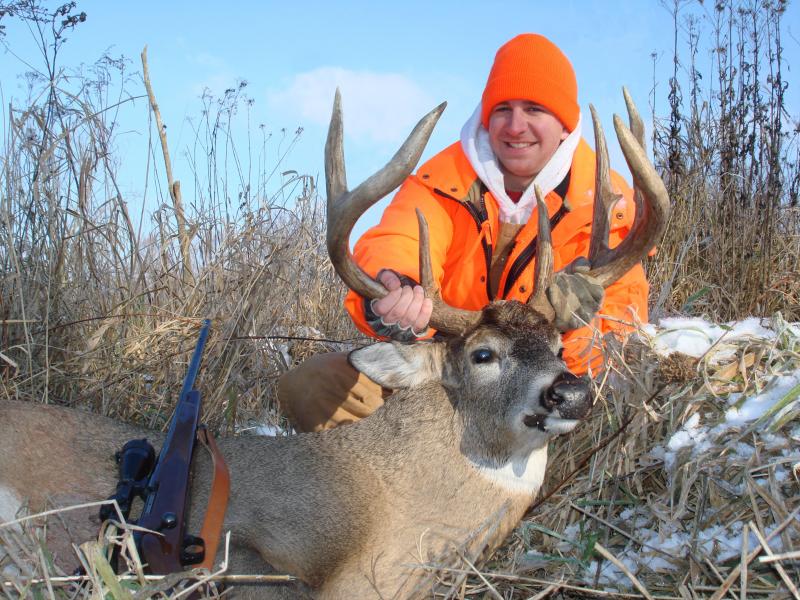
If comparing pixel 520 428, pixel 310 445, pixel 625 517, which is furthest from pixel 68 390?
pixel 625 517

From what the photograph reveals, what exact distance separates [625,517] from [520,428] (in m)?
0.62

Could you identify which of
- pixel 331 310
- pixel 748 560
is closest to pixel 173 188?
pixel 331 310

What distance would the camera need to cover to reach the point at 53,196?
494cm

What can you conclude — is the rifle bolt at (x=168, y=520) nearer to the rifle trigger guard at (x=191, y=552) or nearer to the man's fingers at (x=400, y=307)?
the rifle trigger guard at (x=191, y=552)

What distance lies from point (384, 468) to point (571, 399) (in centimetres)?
83

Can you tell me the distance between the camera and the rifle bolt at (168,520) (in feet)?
9.61

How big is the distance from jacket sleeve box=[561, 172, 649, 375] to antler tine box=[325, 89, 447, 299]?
1142 millimetres

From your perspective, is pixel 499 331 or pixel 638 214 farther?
pixel 638 214

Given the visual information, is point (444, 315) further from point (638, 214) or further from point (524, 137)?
point (524, 137)

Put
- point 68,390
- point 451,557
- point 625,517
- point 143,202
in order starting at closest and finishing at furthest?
point 451,557 → point 625,517 → point 68,390 → point 143,202

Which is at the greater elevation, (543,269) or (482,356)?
(543,269)

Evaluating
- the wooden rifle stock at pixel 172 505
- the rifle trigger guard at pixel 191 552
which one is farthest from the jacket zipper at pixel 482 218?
the rifle trigger guard at pixel 191 552

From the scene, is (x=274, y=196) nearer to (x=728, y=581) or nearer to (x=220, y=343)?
(x=220, y=343)

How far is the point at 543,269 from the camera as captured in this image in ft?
12.0
